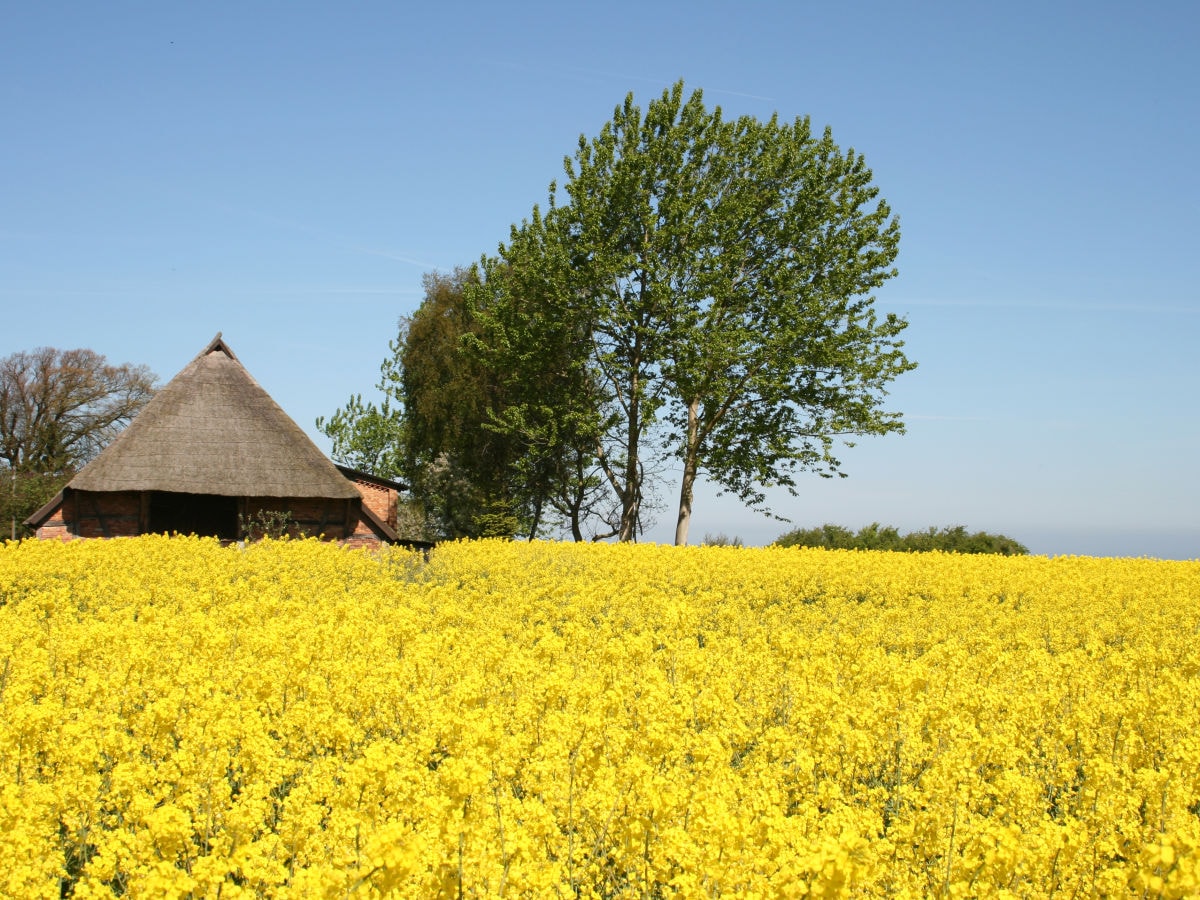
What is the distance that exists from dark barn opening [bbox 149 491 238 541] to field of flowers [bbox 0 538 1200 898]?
48.4 ft

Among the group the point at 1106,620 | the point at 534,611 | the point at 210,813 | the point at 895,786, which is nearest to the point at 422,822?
the point at 210,813

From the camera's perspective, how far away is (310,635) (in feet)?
26.1

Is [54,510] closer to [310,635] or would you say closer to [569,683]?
[310,635]

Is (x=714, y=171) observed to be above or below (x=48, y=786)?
above

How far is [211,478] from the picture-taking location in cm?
2378

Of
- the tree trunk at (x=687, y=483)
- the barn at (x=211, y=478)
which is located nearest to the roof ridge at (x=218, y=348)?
the barn at (x=211, y=478)

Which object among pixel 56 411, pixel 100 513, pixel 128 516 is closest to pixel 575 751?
pixel 128 516

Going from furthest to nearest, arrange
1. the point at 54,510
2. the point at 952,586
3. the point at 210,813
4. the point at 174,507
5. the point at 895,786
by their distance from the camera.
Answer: the point at 174,507 → the point at 54,510 → the point at 952,586 → the point at 895,786 → the point at 210,813

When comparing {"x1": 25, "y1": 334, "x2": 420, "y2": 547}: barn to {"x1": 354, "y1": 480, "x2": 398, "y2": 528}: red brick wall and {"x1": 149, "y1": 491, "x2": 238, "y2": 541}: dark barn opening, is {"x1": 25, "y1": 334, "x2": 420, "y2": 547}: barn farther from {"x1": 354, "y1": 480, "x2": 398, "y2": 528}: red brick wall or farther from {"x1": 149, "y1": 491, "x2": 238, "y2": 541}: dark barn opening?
{"x1": 354, "y1": 480, "x2": 398, "y2": 528}: red brick wall

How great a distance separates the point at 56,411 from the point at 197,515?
67.4 feet

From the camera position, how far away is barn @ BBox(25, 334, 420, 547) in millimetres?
23578

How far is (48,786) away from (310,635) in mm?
3222

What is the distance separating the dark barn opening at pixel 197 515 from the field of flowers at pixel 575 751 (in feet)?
48.4

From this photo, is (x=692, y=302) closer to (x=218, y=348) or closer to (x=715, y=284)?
(x=715, y=284)
